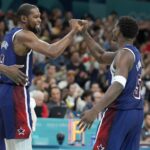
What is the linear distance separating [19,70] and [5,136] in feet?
2.51

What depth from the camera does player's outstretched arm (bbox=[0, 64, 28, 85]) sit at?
7.68 m

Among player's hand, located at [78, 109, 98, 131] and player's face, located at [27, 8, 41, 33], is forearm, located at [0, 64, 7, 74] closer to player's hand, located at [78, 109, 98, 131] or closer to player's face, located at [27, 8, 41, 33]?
player's face, located at [27, 8, 41, 33]

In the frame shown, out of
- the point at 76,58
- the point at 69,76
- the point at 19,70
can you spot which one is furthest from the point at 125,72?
the point at 76,58

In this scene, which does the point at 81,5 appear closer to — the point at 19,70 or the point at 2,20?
the point at 2,20

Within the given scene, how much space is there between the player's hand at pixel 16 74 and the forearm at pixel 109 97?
3.79ft

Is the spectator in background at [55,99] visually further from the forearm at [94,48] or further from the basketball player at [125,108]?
the basketball player at [125,108]

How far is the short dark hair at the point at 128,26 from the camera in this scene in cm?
737

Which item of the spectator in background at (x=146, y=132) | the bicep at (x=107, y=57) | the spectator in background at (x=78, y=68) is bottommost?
the spectator in background at (x=146, y=132)

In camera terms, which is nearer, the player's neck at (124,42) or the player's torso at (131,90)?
the player's torso at (131,90)

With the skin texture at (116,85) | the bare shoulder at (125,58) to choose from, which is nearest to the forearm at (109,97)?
the skin texture at (116,85)

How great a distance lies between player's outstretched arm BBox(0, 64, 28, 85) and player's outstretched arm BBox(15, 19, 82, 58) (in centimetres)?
26

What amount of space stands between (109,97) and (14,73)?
1237mm

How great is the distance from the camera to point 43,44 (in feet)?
25.5

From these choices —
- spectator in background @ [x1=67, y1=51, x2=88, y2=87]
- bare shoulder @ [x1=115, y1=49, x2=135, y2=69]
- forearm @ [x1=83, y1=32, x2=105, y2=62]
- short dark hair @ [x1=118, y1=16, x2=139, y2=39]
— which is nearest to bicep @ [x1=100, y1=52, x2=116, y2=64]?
forearm @ [x1=83, y1=32, x2=105, y2=62]
